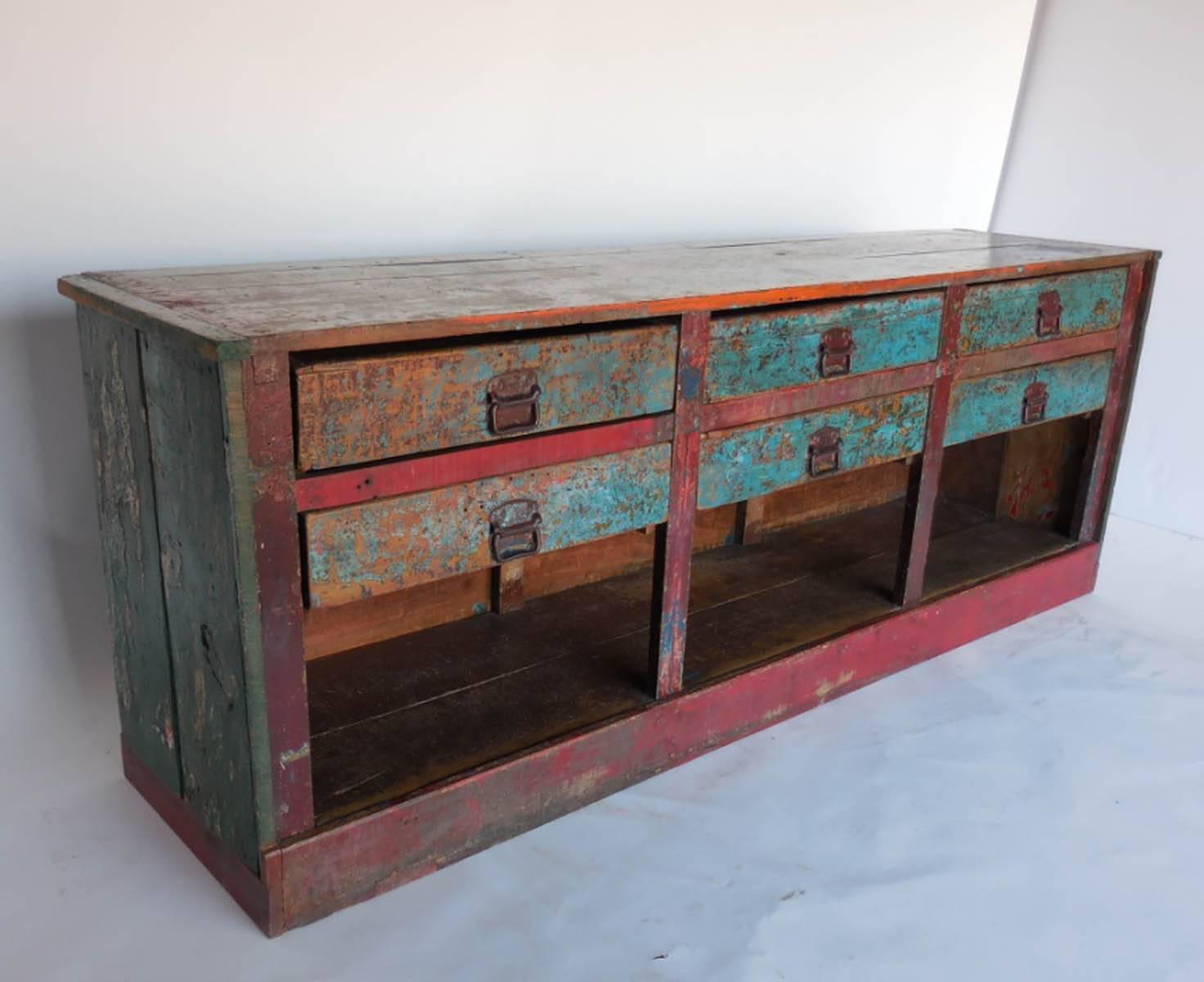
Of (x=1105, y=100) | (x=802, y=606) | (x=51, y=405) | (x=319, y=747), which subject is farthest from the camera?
(x=1105, y=100)

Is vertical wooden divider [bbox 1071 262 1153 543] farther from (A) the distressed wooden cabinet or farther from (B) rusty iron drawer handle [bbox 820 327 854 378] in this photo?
(B) rusty iron drawer handle [bbox 820 327 854 378]

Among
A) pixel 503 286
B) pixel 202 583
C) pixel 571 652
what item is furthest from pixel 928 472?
pixel 202 583

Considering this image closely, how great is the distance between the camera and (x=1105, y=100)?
3.76 m

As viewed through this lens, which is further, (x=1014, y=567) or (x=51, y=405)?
(x=1014, y=567)

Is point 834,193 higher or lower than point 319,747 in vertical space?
higher

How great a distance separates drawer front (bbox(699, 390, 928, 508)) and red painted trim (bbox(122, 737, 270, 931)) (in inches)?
40.0

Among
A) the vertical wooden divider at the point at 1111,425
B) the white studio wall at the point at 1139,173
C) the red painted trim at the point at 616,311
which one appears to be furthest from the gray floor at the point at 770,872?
the white studio wall at the point at 1139,173

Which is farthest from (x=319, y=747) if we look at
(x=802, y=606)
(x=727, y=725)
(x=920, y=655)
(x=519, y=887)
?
(x=920, y=655)

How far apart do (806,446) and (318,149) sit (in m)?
1.16

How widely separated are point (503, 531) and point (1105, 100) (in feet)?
9.77

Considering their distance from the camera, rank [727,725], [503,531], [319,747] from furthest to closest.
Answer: [727,725]
[319,747]
[503,531]

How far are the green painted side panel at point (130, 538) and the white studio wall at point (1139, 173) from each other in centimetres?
320

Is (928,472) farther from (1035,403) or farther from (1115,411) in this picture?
(1115,411)

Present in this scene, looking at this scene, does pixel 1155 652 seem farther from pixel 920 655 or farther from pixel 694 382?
pixel 694 382
